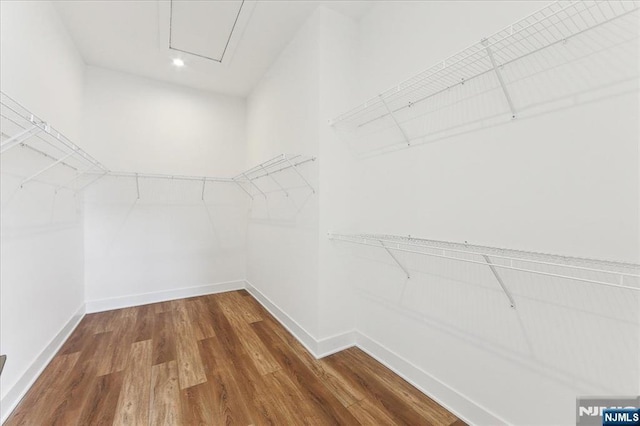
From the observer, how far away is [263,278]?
305cm

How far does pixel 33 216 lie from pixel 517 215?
9.51ft

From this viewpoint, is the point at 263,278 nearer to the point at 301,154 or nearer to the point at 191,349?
the point at 191,349

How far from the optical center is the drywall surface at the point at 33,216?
57.4 inches

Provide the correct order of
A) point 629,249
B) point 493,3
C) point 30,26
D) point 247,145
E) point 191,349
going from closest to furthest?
point 629,249, point 493,3, point 30,26, point 191,349, point 247,145

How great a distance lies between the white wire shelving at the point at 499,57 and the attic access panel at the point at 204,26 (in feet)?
4.14

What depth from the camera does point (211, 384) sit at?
1683mm

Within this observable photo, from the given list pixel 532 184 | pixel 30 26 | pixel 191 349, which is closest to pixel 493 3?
pixel 532 184

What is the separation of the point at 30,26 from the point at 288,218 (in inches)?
86.5

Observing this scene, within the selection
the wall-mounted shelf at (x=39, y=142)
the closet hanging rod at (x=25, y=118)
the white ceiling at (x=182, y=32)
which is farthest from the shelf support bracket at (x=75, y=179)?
the white ceiling at (x=182, y=32)

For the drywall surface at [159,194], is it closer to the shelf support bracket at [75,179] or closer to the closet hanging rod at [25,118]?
the shelf support bracket at [75,179]

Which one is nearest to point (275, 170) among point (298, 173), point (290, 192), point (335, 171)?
point (290, 192)

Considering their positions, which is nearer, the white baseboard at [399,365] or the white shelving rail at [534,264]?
the white shelving rail at [534,264]

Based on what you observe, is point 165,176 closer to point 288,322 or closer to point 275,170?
point 275,170

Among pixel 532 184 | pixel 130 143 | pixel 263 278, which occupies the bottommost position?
pixel 263 278
